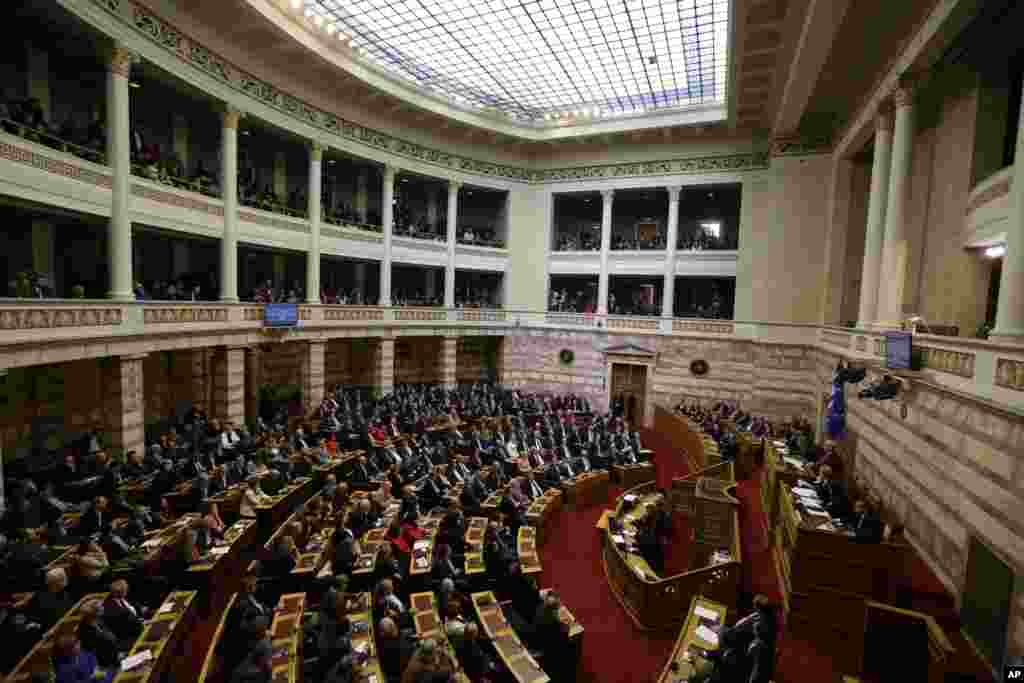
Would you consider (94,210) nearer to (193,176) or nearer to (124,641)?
(193,176)

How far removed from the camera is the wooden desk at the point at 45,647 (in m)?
4.99

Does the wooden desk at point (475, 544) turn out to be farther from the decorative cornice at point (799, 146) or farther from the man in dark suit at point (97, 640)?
the decorative cornice at point (799, 146)

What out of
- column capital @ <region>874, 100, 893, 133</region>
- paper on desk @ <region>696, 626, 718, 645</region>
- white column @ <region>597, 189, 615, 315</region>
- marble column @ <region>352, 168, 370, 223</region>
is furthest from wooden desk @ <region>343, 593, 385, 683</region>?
marble column @ <region>352, 168, 370, 223</region>

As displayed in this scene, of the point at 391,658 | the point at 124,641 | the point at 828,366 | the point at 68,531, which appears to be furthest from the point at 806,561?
the point at 68,531

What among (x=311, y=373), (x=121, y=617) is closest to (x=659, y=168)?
(x=311, y=373)

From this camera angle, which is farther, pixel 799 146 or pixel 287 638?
pixel 799 146

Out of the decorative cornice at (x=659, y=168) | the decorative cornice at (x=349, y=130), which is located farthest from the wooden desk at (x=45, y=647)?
the decorative cornice at (x=659, y=168)

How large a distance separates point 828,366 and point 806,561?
9645mm

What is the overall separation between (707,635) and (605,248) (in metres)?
18.2

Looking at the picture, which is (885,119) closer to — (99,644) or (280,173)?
(99,644)

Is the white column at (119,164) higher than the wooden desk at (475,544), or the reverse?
the white column at (119,164)

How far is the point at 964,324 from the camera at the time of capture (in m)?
9.92

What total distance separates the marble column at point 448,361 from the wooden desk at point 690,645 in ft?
52.9

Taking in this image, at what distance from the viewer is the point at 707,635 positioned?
6.17 meters
